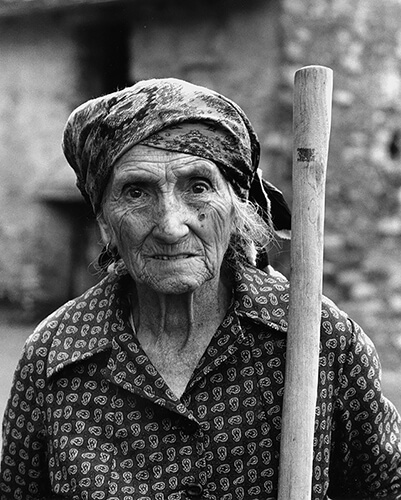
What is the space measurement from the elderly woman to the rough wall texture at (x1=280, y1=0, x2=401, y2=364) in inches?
220

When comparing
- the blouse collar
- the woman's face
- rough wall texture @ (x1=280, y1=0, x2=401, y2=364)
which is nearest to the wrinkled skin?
the woman's face

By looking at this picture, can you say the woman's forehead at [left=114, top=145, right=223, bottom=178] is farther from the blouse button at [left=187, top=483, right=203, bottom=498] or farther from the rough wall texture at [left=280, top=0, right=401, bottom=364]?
the rough wall texture at [left=280, top=0, right=401, bottom=364]

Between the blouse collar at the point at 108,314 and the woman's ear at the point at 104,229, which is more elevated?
the woman's ear at the point at 104,229

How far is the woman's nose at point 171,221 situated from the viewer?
2.13 meters

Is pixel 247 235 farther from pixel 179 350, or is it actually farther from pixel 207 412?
pixel 207 412

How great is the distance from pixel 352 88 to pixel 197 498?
20.5 feet

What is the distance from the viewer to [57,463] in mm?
2338

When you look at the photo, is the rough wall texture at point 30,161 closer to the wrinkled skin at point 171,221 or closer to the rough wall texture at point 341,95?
→ the rough wall texture at point 341,95

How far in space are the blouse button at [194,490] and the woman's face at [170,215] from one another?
0.48m

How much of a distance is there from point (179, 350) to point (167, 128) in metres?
0.59

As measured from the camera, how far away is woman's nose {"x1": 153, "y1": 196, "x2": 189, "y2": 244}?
2131mm

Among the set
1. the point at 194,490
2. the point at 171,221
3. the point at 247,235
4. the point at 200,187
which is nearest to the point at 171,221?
the point at 171,221

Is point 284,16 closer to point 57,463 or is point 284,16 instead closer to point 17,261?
point 17,261

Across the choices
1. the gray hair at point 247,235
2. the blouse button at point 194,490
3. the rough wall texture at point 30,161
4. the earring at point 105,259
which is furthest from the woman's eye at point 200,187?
Answer: the rough wall texture at point 30,161
